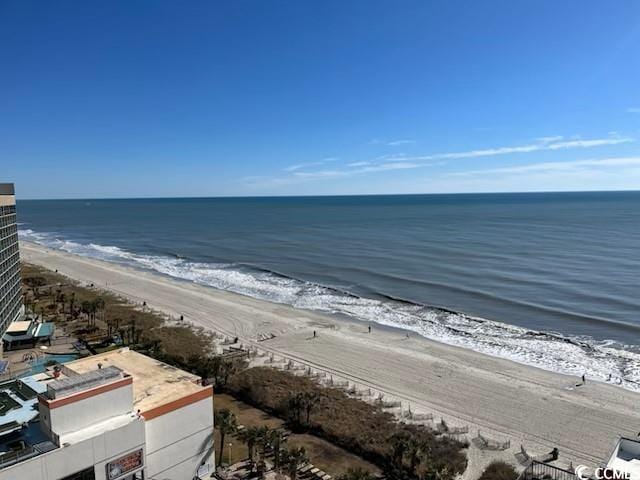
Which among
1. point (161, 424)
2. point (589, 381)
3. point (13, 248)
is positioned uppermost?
point (13, 248)

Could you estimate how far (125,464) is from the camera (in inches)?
608

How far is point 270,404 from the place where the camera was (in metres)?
27.4

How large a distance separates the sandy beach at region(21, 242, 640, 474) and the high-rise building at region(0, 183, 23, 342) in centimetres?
1353

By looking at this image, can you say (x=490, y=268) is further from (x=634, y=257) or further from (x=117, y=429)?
(x=117, y=429)

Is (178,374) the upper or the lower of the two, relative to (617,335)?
upper

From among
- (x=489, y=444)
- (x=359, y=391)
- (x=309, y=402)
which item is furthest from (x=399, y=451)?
(x=359, y=391)

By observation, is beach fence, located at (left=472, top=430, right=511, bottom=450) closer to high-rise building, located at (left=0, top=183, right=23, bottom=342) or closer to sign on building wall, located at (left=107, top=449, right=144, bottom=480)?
sign on building wall, located at (left=107, top=449, right=144, bottom=480)

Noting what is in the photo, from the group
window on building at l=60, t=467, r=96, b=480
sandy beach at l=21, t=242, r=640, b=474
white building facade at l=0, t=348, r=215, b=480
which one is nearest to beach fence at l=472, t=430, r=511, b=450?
sandy beach at l=21, t=242, r=640, b=474

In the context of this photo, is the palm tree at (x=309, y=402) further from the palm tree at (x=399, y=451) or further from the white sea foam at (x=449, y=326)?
the white sea foam at (x=449, y=326)

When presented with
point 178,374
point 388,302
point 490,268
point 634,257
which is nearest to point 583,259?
point 634,257

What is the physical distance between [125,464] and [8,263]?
30238mm

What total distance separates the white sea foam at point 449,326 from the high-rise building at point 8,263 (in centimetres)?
2542

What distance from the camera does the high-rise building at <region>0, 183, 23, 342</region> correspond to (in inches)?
1427

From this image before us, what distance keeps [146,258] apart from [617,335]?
74.2 meters
